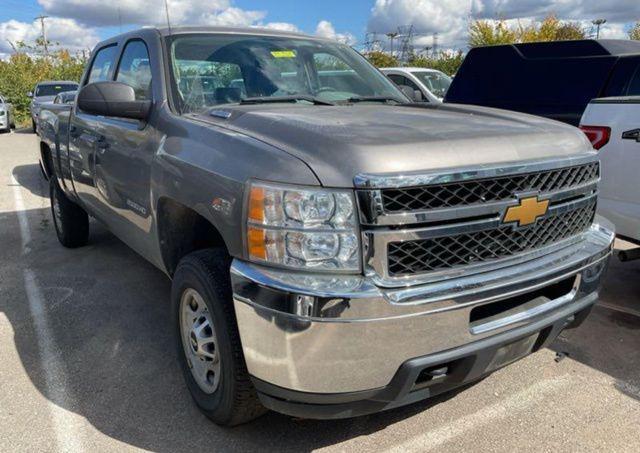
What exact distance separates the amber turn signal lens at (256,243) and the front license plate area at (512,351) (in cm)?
106

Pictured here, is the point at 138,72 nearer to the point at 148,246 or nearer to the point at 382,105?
the point at 148,246

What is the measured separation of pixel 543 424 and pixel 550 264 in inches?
34.4

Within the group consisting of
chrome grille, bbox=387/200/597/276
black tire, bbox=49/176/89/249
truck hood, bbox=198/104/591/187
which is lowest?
black tire, bbox=49/176/89/249

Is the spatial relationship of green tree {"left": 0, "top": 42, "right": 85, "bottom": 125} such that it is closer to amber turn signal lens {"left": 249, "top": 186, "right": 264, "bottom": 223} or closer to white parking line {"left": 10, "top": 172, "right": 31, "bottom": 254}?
white parking line {"left": 10, "top": 172, "right": 31, "bottom": 254}

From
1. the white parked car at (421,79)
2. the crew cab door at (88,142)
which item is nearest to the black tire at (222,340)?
the crew cab door at (88,142)

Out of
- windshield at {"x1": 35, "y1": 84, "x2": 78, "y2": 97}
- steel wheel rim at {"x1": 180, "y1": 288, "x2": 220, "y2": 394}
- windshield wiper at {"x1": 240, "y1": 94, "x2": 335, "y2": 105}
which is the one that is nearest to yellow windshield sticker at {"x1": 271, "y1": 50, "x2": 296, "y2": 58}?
windshield wiper at {"x1": 240, "y1": 94, "x2": 335, "y2": 105}

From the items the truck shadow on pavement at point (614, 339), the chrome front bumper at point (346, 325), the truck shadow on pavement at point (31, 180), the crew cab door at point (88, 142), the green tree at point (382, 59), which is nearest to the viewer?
the chrome front bumper at point (346, 325)

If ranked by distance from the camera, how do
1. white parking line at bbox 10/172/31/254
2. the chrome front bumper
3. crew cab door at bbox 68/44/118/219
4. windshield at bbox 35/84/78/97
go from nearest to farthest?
the chrome front bumper, crew cab door at bbox 68/44/118/219, white parking line at bbox 10/172/31/254, windshield at bbox 35/84/78/97

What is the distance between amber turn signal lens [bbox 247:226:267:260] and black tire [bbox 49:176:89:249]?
4019 millimetres

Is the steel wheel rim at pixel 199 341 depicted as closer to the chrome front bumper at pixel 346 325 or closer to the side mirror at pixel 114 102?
the chrome front bumper at pixel 346 325

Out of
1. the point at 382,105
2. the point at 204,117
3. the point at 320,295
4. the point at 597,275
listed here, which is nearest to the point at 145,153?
the point at 204,117

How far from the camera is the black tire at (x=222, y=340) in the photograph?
7.95 ft

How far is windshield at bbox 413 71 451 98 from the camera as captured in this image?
12.1 m

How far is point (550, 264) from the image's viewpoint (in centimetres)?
254
